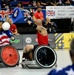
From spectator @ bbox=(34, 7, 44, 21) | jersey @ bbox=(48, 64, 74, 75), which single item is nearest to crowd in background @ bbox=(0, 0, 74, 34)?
spectator @ bbox=(34, 7, 44, 21)

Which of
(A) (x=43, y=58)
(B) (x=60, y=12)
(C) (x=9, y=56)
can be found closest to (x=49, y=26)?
(B) (x=60, y=12)

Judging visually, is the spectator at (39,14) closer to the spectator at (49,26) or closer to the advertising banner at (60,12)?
the advertising banner at (60,12)

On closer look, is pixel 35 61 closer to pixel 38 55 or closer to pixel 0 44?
pixel 38 55

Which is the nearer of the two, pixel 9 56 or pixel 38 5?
pixel 9 56

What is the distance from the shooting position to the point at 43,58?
8.30 m

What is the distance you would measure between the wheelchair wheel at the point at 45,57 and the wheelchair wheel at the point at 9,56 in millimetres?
841

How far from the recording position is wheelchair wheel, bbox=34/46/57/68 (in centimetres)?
827

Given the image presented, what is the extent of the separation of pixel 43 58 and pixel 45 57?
55 mm

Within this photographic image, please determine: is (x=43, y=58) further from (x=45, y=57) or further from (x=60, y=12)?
(x=60, y=12)

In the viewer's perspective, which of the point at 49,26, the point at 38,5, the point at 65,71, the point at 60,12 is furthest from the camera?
the point at 38,5

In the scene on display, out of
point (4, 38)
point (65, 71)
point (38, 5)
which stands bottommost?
point (38, 5)

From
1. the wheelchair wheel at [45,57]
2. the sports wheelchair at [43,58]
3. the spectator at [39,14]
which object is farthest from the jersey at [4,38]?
the spectator at [39,14]

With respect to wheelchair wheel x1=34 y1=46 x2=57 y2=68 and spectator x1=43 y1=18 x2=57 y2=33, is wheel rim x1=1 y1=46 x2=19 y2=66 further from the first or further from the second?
spectator x1=43 y1=18 x2=57 y2=33

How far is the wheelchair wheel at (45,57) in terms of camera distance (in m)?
8.27
